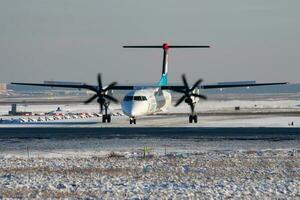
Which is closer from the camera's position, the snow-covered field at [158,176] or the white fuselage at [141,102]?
the snow-covered field at [158,176]

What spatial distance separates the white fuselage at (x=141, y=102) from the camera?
159ft

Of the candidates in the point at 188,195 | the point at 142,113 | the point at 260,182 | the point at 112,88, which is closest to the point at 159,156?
the point at 260,182

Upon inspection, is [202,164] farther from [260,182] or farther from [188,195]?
[188,195]

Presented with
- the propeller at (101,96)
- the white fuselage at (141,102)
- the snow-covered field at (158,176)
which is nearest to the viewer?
the snow-covered field at (158,176)

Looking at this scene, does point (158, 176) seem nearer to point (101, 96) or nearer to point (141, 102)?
point (141, 102)

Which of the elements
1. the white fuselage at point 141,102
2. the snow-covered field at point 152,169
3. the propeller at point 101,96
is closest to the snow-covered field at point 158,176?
the snow-covered field at point 152,169

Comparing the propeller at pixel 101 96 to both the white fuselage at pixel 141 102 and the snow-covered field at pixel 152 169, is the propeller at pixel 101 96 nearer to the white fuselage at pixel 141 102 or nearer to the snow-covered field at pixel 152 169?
the white fuselage at pixel 141 102

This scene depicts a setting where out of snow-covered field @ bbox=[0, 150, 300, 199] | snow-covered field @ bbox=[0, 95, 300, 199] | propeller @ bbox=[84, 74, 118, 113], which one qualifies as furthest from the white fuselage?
snow-covered field @ bbox=[0, 150, 300, 199]

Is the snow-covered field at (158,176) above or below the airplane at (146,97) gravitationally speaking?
below

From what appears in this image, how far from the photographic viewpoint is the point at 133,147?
28.1 meters

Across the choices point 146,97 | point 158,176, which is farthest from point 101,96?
point 158,176

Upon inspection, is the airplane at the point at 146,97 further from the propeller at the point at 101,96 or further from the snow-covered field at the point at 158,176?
the snow-covered field at the point at 158,176

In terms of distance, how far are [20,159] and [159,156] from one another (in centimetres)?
483

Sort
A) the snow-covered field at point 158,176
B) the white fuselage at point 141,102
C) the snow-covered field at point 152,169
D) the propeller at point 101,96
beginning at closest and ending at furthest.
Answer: the snow-covered field at point 158,176, the snow-covered field at point 152,169, the white fuselage at point 141,102, the propeller at point 101,96
